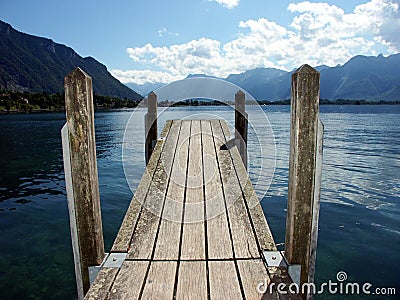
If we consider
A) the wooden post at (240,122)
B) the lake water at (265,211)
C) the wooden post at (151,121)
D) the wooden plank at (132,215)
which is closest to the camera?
the wooden plank at (132,215)

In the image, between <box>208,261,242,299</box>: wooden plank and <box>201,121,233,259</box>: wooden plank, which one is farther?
<box>201,121,233,259</box>: wooden plank

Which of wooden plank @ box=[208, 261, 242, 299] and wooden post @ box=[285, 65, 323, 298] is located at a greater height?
wooden post @ box=[285, 65, 323, 298]

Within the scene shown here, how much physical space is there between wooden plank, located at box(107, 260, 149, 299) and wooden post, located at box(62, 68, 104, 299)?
0.36 meters

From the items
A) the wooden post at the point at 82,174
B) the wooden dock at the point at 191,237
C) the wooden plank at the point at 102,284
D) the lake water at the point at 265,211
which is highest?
the wooden post at the point at 82,174

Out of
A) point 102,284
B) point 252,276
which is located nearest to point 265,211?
point 252,276

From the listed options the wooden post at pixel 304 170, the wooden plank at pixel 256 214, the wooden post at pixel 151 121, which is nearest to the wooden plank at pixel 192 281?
the wooden plank at pixel 256 214

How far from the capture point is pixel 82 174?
308cm

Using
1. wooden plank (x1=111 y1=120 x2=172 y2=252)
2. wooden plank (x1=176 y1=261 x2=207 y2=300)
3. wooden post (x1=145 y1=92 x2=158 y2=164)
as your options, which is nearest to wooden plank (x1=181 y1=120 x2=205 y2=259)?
wooden plank (x1=176 y1=261 x2=207 y2=300)

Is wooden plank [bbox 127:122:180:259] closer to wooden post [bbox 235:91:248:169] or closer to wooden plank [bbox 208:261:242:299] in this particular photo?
wooden plank [bbox 208:261:242:299]

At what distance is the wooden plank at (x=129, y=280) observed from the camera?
2.68 meters

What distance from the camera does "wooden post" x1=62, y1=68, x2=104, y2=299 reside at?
295 cm

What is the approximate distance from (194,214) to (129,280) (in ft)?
4.64

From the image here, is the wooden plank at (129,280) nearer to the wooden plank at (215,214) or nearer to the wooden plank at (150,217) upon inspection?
the wooden plank at (150,217)

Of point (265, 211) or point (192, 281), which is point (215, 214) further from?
point (265, 211)
